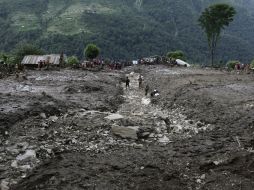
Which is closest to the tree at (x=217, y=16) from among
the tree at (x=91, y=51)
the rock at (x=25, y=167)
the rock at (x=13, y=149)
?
the tree at (x=91, y=51)

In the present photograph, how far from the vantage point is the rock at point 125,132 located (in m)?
19.4

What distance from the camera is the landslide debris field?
1361cm

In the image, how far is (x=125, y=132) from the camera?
19562mm

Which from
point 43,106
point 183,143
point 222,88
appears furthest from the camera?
point 222,88

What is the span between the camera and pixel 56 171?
Result: 14.0 m

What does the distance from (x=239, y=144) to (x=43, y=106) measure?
1189 cm

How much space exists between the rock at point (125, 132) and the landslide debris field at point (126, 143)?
0.05m

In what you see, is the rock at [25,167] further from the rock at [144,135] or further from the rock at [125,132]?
the rock at [144,135]

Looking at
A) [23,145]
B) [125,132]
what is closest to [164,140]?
[125,132]

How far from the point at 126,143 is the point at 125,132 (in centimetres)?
102

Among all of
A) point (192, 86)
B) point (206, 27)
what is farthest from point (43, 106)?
point (206, 27)

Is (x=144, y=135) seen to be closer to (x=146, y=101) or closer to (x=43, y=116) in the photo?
(x=43, y=116)

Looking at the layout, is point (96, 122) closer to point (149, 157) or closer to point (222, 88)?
point (149, 157)

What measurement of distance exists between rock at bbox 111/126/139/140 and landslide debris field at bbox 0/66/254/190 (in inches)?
1.9
